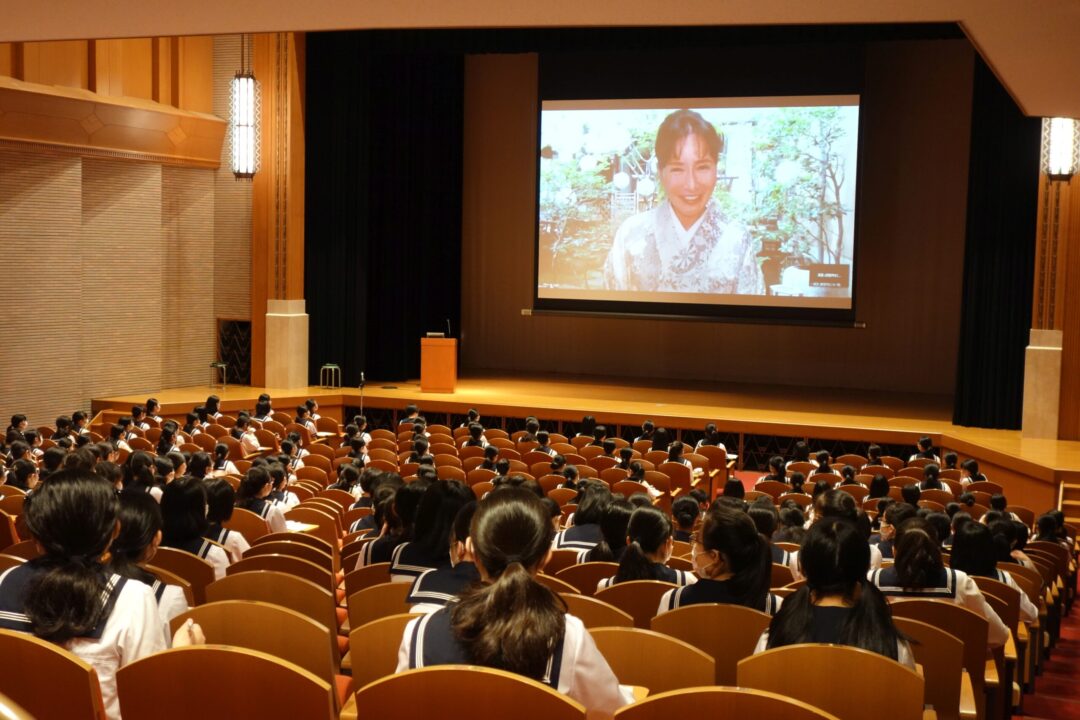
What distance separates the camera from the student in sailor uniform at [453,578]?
3.17 metres

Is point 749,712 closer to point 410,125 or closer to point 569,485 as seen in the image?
point 569,485

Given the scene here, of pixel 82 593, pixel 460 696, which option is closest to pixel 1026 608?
pixel 460 696

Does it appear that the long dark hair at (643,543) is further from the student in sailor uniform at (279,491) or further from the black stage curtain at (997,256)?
the black stage curtain at (997,256)

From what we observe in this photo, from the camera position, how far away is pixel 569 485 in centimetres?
815

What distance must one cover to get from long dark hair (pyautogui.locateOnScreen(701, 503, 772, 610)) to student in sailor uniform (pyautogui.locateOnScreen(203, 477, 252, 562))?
7.39ft

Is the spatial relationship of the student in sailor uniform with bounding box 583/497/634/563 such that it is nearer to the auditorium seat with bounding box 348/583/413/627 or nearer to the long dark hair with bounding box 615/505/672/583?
the long dark hair with bounding box 615/505/672/583

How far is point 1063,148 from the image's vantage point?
1239cm

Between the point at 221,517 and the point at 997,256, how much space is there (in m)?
11.1

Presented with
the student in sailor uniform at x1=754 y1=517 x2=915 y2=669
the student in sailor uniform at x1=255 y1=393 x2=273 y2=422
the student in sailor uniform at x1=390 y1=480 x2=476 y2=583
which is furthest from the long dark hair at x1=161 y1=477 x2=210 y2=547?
the student in sailor uniform at x1=255 y1=393 x2=273 y2=422

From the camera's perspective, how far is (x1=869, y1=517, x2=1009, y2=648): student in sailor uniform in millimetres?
4102

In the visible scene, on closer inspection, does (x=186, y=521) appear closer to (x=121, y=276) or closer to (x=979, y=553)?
(x=979, y=553)

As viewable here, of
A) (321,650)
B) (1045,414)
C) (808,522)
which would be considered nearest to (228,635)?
(321,650)

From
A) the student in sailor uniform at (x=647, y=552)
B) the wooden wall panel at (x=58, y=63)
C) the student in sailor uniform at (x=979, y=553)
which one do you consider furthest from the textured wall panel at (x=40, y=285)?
the student in sailor uniform at (x=979, y=553)

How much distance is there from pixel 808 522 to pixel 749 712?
17.3 ft
